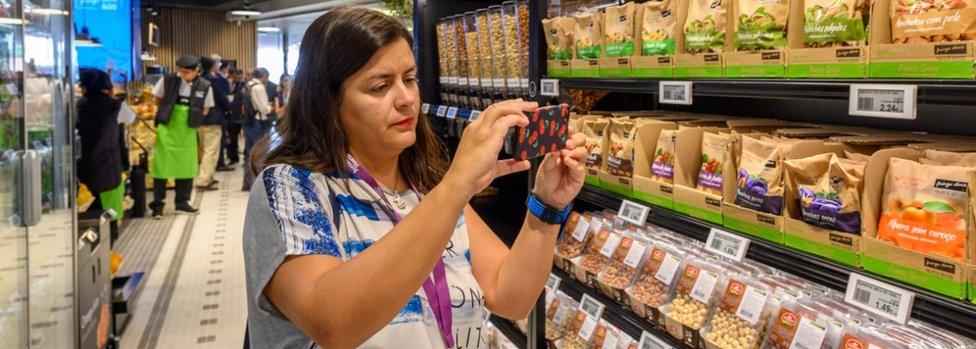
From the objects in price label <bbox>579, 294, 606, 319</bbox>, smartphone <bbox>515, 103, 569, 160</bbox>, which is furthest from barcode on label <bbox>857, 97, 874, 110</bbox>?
price label <bbox>579, 294, 606, 319</bbox>

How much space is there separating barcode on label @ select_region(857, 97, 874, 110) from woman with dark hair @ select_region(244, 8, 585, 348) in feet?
1.71

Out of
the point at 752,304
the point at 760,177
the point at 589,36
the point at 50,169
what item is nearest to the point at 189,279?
the point at 50,169

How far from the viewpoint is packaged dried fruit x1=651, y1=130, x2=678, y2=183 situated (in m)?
2.01

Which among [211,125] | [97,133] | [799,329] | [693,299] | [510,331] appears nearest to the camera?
[799,329]

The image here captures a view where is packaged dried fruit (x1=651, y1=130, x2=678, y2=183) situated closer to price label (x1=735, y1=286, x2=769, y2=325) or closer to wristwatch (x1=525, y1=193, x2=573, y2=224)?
price label (x1=735, y1=286, x2=769, y2=325)

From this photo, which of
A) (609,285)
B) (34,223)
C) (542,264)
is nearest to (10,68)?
(34,223)

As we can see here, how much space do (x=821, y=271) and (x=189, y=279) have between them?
4.74m

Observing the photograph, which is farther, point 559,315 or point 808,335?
point 559,315

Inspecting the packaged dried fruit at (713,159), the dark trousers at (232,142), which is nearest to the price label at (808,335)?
the packaged dried fruit at (713,159)

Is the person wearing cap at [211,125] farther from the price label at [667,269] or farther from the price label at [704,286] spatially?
the price label at [704,286]

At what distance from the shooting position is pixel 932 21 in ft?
4.17

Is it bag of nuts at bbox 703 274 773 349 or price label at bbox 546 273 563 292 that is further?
price label at bbox 546 273 563 292

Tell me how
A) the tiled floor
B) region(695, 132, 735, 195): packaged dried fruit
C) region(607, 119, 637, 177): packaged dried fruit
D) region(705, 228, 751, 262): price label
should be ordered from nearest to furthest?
region(705, 228, 751, 262): price label, region(695, 132, 735, 195): packaged dried fruit, region(607, 119, 637, 177): packaged dried fruit, the tiled floor

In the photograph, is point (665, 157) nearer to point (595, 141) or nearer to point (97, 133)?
point (595, 141)
